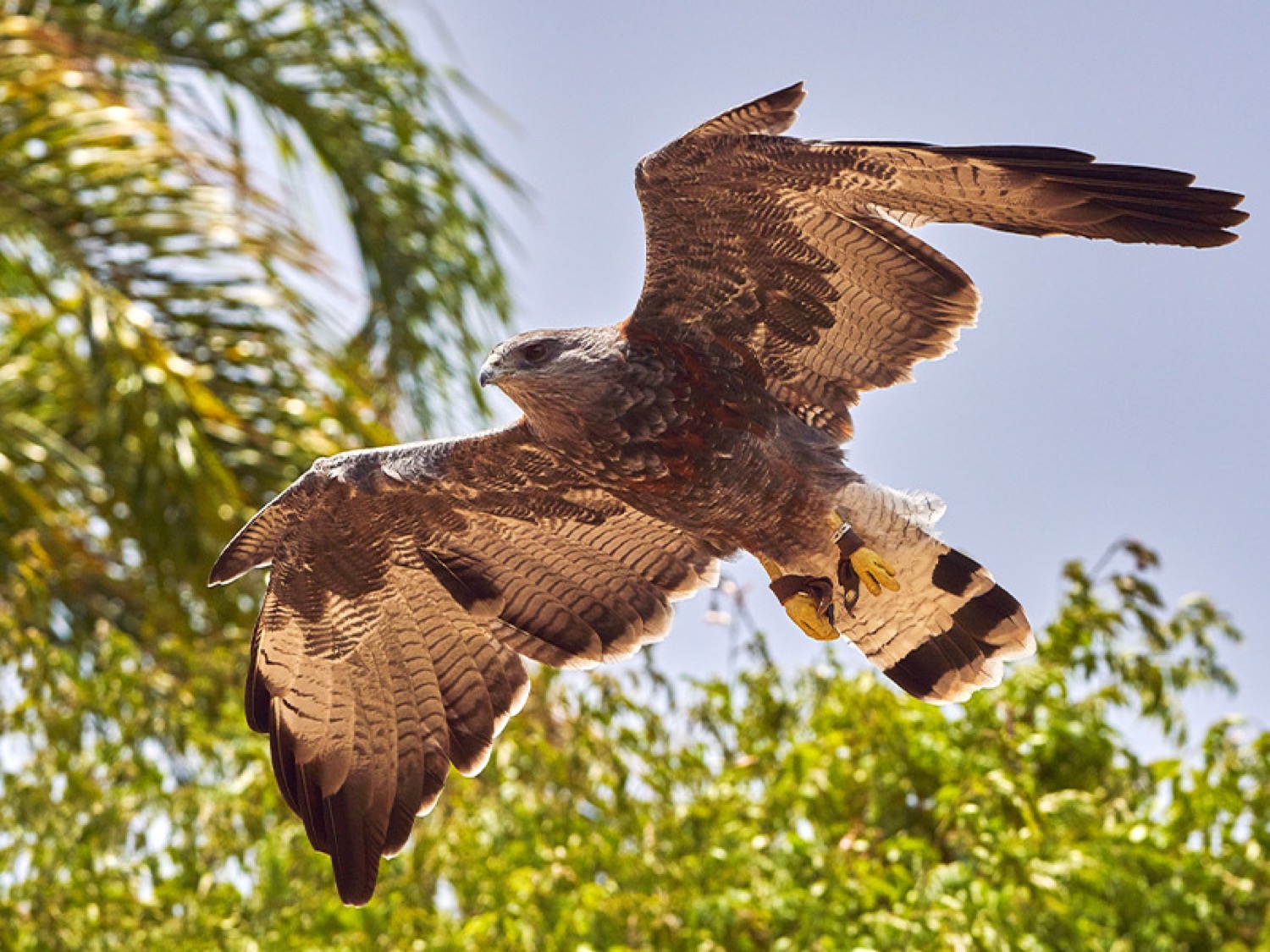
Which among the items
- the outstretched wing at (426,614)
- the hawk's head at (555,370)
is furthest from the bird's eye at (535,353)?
the outstretched wing at (426,614)

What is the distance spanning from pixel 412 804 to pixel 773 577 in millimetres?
1336

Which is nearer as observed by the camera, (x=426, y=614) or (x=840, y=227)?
(x=840, y=227)

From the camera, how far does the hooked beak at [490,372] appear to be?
4.48m

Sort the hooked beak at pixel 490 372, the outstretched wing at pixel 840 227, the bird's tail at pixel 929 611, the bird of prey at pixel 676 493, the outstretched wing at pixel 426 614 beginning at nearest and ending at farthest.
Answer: the outstretched wing at pixel 840 227 → the bird of prey at pixel 676 493 → the hooked beak at pixel 490 372 → the bird's tail at pixel 929 611 → the outstretched wing at pixel 426 614

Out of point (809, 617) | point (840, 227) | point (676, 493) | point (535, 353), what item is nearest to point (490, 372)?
point (535, 353)

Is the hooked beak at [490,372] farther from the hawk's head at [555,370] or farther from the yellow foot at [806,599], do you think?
the yellow foot at [806,599]

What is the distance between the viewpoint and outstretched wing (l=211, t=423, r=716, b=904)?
16.8ft

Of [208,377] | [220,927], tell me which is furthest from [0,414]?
[220,927]

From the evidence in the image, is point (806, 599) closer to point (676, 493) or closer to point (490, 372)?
point (676, 493)

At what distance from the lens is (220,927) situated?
585 centimetres

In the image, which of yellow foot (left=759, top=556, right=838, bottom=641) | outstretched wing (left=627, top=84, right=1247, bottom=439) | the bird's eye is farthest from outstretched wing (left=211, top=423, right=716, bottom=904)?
outstretched wing (left=627, top=84, right=1247, bottom=439)

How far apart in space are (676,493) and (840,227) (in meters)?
0.86

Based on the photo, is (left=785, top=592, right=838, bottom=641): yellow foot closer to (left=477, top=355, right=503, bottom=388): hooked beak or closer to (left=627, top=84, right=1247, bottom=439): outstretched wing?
(left=627, top=84, right=1247, bottom=439): outstretched wing

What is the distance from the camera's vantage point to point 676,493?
4.64m
